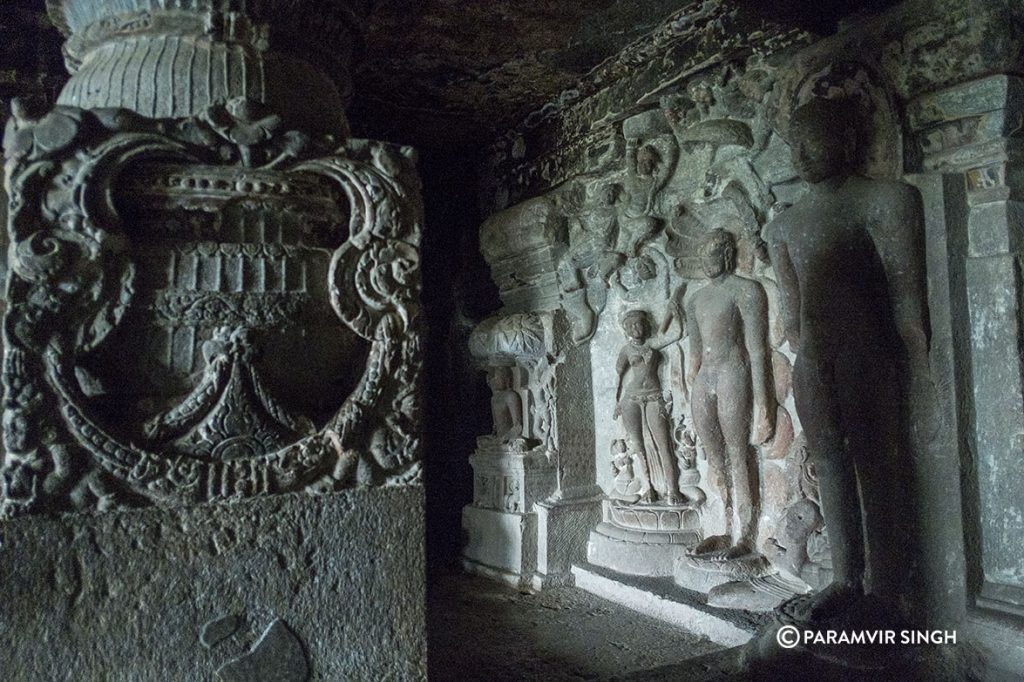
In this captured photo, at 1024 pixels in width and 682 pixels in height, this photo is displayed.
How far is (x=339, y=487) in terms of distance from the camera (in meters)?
2.18

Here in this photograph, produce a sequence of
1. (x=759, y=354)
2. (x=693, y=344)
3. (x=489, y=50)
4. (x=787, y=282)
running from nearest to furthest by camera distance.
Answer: (x=787, y=282), (x=759, y=354), (x=693, y=344), (x=489, y=50)

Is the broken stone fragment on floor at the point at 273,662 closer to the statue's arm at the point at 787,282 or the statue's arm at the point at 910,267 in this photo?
the statue's arm at the point at 787,282

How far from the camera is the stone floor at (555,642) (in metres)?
3.22

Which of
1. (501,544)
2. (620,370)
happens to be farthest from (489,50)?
(501,544)

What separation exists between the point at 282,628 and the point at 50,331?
42.0 inches

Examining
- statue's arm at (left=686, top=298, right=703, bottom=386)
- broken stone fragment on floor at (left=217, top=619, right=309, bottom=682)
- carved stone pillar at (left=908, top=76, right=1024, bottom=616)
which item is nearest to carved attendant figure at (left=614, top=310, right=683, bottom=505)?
statue's arm at (left=686, top=298, right=703, bottom=386)

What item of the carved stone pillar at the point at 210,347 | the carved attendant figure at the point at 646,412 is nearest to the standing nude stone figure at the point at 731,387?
the carved attendant figure at the point at 646,412

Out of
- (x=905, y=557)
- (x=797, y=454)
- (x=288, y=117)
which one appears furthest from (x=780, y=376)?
(x=288, y=117)

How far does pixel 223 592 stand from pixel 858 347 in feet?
7.84

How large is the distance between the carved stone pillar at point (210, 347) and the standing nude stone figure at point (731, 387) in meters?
2.11

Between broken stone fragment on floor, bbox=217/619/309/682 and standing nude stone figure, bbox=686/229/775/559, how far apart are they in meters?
2.42

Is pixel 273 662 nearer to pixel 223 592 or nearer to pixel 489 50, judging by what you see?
pixel 223 592

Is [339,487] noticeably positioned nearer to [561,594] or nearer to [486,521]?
[561,594]

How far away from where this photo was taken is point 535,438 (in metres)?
4.88
